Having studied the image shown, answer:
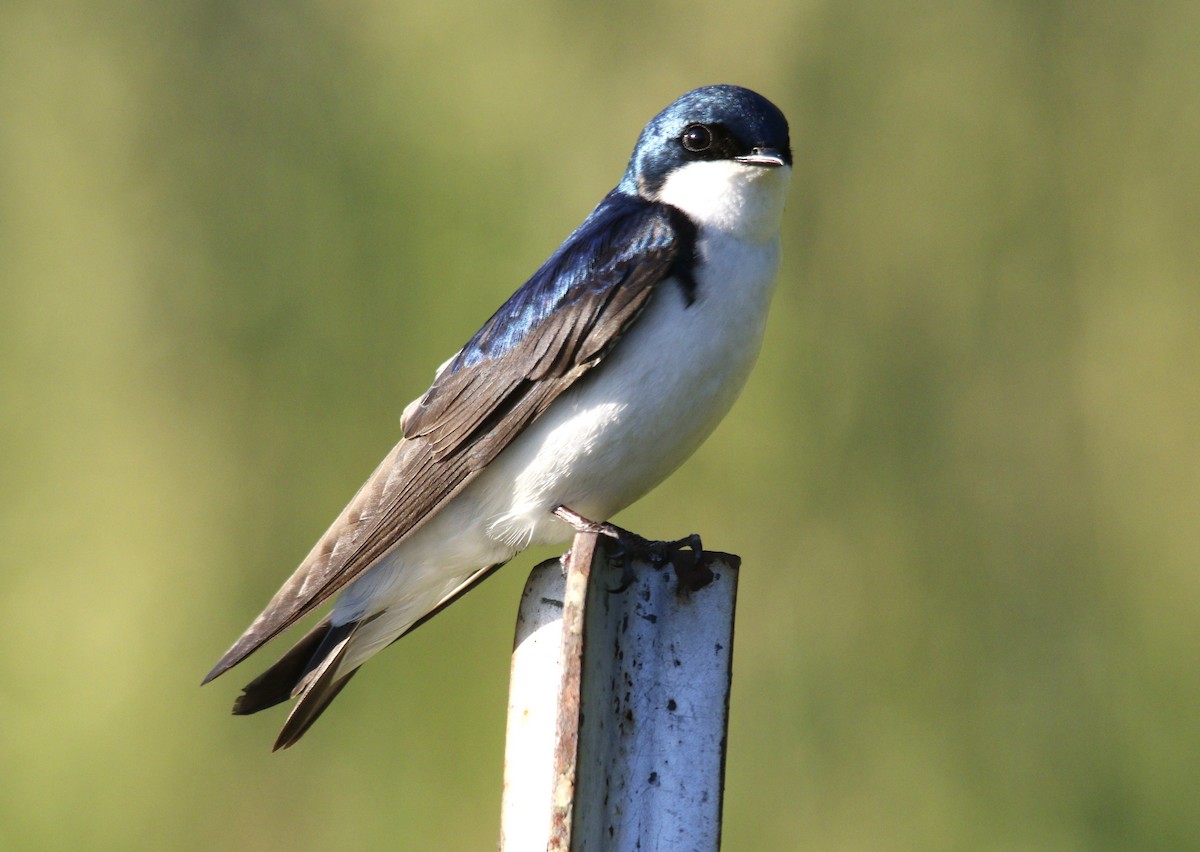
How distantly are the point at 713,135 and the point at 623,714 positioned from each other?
2.98 feet

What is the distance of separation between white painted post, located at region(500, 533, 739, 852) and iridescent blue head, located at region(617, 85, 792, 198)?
0.71 metres

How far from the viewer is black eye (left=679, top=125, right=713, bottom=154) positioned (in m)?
1.79

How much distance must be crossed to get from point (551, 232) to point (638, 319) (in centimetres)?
114

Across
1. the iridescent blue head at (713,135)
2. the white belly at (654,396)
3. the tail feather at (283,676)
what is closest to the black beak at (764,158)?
the iridescent blue head at (713,135)

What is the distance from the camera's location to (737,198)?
173 cm

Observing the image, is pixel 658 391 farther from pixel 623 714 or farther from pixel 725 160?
pixel 623 714

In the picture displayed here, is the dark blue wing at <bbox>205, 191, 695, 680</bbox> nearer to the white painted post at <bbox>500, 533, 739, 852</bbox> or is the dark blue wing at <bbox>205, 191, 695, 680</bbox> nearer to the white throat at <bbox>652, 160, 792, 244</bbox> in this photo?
the white throat at <bbox>652, 160, 792, 244</bbox>

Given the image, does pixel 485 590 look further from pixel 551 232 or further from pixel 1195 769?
pixel 1195 769

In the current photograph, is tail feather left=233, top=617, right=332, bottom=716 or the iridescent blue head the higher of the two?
the iridescent blue head

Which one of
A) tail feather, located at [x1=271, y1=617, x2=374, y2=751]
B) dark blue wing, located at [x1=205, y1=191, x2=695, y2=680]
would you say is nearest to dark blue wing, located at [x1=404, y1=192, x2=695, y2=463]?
dark blue wing, located at [x1=205, y1=191, x2=695, y2=680]

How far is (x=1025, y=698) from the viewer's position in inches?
96.2

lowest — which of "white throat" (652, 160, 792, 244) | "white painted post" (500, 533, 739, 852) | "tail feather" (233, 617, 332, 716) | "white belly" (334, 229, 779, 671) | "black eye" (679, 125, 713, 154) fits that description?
"white painted post" (500, 533, 739, 852)

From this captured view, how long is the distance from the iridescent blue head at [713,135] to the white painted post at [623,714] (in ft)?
2.31

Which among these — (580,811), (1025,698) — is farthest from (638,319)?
(1025,698)
